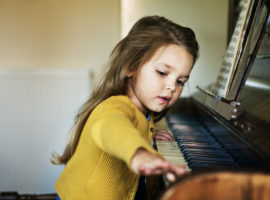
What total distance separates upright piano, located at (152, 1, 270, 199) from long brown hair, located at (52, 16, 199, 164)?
9.8 inches

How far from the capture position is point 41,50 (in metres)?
2.69

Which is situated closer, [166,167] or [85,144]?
[166,167]

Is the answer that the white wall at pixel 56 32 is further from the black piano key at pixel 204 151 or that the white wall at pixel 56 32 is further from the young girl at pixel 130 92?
the black piano key at pixel 204 151

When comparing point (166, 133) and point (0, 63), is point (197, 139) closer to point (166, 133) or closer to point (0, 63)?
point (166, 133)

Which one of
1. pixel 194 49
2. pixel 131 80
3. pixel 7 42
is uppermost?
pixel 194 49

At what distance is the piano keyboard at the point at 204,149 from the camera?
956 millimetres

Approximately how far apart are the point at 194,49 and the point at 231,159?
392 millimetres

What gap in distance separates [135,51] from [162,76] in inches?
6.7

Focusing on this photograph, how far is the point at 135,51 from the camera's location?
1131 millimetres

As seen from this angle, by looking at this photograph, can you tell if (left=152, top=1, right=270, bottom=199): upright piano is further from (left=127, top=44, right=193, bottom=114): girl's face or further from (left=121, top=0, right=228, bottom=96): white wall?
(left=121, top=0, right=228, bottom=96): white wall

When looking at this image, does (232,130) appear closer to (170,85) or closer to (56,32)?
(170,85)

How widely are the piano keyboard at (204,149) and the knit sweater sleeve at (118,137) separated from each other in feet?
1.13

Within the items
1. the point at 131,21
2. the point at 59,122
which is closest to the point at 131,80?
the point at 131,21

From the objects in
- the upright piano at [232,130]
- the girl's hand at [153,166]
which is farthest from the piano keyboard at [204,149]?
the girl's hand at [153,166]
